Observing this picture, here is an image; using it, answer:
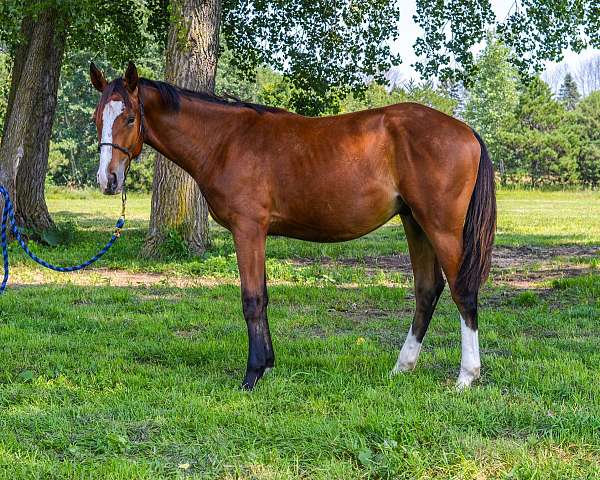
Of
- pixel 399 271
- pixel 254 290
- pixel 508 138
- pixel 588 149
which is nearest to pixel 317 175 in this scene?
pixel 254 290

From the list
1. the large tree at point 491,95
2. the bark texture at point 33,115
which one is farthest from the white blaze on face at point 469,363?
the large tree at point 491,95

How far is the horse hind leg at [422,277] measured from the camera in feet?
16.8

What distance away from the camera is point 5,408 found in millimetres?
4117

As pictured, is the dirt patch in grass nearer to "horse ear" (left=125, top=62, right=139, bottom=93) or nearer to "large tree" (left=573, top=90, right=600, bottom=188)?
"horse ear" (left=125, top=62, right=139, bottom=93)

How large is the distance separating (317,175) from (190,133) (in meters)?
1.03

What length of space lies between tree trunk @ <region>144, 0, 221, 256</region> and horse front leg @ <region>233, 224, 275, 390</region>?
5554 millimetres

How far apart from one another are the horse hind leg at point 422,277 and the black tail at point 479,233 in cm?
46

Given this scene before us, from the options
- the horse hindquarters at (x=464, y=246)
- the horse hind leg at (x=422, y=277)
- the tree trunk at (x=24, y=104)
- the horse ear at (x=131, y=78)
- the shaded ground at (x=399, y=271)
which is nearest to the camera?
the horse ear at (x=131, y=78)

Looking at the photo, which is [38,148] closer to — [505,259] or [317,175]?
[505,259]

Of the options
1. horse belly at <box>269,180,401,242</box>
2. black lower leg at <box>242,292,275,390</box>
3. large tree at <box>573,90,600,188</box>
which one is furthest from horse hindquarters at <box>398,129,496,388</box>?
large tree at <box>573,90,600,188</box>

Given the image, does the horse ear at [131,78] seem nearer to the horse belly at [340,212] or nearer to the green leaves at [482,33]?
the horse belly at [340,212]

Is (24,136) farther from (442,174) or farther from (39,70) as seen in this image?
(442,174)

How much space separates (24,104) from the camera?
12.3 meters

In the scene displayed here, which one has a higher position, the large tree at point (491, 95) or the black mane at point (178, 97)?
the large tree at point (491, 95)
